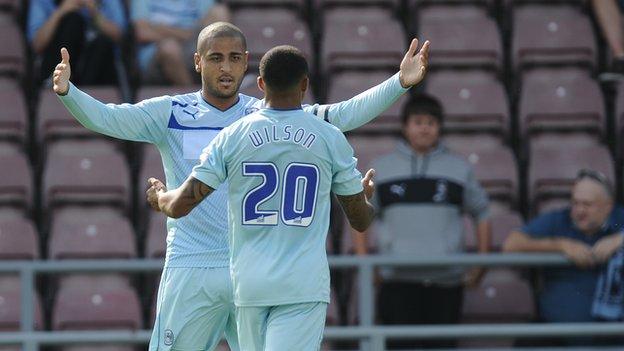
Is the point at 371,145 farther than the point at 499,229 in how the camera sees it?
Yes

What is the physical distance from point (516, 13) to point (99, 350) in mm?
4075

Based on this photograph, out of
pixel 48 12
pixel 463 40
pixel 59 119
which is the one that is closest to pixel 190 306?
pixel 59 119

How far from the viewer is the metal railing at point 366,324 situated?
32.1ft

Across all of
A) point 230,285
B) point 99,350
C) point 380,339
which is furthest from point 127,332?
point 230,285

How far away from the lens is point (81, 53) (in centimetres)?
1151

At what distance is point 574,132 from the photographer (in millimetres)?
11508

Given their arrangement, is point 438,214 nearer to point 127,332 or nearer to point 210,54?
point 127,332

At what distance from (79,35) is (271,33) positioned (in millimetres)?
1408

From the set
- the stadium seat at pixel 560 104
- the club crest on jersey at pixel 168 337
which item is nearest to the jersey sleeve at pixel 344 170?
the club crest on jersey at pixel 168 337

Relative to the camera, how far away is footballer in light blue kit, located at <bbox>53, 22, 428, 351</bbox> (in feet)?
23.4

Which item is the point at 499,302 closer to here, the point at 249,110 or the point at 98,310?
the point at 98,310

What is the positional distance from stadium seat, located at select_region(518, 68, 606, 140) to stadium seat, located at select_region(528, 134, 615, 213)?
121 millimetres

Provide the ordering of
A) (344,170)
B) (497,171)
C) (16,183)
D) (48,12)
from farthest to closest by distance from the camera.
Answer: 1. (48,12)
2. (497,171)
3. (16,183)
4. (344,170)

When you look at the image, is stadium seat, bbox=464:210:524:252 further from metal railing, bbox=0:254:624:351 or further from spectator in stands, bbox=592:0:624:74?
spectator in stands, bbox=592:0:624:74
